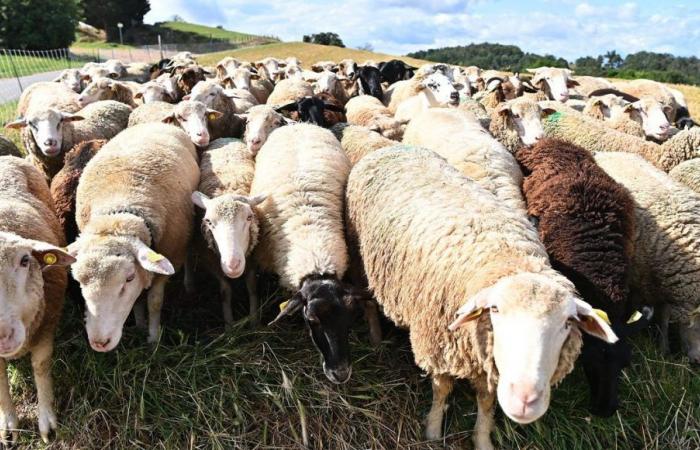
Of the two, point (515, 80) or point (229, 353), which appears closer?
point (229, 353)

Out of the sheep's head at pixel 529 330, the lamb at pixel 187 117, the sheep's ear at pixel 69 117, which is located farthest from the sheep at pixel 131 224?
the sheep's head at pixel 529 330

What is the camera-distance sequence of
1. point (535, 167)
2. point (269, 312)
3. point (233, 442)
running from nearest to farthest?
1. point (233, 442)
2. point (269, 312)
3. point (535, 167)

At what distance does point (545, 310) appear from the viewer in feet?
7.54

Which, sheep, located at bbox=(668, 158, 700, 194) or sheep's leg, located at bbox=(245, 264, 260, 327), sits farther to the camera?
sheep, located at bbox=(668, 158, 700, 194)

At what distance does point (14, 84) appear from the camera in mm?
17594

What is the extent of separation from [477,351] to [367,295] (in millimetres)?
1028

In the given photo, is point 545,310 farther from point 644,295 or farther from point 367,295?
point 644,295

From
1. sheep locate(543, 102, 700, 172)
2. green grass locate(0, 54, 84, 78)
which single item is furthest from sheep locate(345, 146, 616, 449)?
green grass locate(0, 54, 84, 78)

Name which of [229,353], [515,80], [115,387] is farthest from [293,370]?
[515,80]

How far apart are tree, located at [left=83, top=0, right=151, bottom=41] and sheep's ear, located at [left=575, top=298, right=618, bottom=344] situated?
59780mm

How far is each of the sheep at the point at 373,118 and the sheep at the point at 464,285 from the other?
224cm

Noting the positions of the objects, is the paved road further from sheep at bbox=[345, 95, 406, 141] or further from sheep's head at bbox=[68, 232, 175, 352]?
sheep's head at bbox=[68, 232, 175, 352]

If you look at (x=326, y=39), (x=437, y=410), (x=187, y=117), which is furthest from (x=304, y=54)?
(x=437, y=410)

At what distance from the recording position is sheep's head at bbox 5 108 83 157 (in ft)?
17.2
